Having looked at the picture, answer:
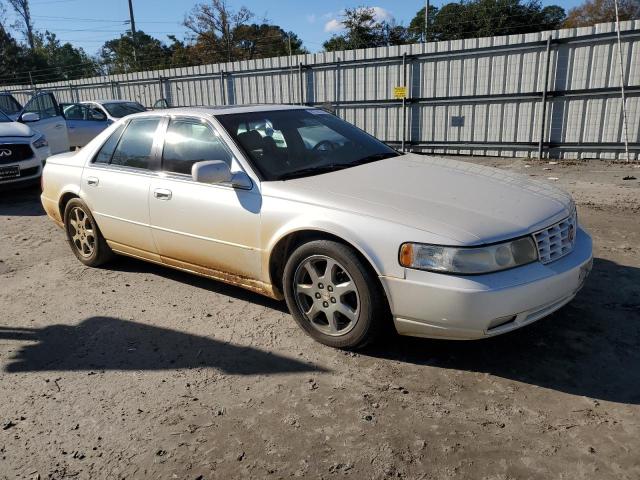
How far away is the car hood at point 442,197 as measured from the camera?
2.88 metres

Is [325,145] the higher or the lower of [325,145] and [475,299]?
the higher

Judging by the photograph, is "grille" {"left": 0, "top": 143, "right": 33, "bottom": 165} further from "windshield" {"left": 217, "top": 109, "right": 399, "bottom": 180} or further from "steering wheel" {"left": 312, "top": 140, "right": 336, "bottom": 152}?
"steering wheel" {"left": 312, "top": 140, "right": 336, "bottom": 152}

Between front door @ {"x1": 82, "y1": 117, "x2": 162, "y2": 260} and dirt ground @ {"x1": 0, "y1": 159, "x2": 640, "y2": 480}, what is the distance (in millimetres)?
564

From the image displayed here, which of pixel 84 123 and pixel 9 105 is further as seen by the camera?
pixel 84 123

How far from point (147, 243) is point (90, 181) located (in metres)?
0.94

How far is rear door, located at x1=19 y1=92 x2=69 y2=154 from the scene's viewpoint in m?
10.4

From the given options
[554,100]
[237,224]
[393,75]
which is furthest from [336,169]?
[393,75]

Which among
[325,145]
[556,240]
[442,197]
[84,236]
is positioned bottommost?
[84,236]

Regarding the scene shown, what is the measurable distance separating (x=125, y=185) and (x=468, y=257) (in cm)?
300

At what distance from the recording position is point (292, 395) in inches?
115

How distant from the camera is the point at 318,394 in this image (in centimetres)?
292

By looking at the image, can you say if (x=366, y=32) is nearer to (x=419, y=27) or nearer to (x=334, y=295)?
(x=419, y=27)

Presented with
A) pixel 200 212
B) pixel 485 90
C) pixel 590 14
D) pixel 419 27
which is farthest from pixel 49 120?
pixel 590 14

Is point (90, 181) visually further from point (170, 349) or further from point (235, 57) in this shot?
point (235, 57)
